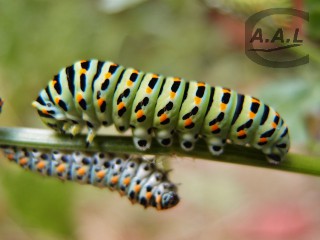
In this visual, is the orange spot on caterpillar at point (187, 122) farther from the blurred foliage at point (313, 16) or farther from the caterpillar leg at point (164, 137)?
the blurred foliage at point (313, 16)

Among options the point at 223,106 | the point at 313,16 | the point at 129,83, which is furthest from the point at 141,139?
the point at 313,16

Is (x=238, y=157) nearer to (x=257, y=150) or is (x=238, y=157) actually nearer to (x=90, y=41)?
(x=257, y=150)

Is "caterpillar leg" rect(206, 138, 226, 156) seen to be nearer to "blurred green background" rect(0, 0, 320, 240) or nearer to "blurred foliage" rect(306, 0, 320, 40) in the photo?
"blurred foliage" rect(306, 0, 320, 40)

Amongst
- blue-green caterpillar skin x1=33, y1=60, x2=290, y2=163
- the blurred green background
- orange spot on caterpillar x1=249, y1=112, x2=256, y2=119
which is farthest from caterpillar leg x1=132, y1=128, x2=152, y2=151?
the blurred green background

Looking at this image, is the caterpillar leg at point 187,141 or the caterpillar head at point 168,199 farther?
the caterpillar head at point 168,199

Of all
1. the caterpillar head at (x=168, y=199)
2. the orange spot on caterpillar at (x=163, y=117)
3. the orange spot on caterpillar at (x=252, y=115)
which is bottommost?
the caterpillar head at (x=168, y=199)

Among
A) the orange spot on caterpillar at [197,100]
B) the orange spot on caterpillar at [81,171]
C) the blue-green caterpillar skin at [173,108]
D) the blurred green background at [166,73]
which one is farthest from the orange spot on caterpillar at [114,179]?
the blurred green background at [166,73]

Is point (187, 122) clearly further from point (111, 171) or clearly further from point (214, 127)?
point (111, 171)
